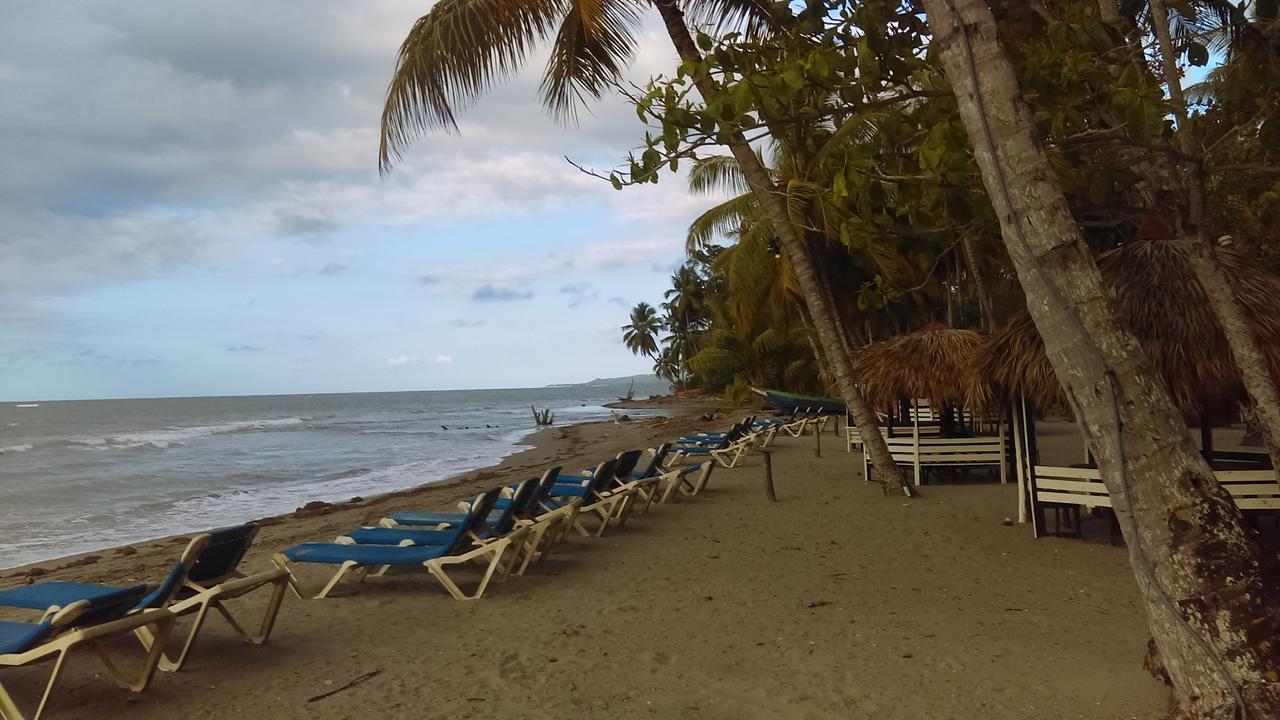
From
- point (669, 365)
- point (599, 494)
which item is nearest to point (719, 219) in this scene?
point (599, 494)

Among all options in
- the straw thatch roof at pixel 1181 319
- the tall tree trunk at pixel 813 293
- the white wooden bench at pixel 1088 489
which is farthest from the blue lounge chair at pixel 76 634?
the tall tree trunk at pixel 813 293

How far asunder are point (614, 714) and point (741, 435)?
12.3 meters

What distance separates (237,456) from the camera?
1144 inches

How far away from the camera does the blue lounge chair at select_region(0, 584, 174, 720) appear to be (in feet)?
11.0

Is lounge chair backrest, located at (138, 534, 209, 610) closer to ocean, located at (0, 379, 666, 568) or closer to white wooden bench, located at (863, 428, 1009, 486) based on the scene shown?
ocean, located at (0, 379, 666, 568)

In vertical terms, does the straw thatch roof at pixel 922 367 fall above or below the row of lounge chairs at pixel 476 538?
above

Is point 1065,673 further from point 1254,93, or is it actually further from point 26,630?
point 26,630

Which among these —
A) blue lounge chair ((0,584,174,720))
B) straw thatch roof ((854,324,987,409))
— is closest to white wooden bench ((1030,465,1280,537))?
straw thatch roof ((854,324,987,409))

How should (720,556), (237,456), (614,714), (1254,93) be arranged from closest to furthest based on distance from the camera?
(614,714), (1254,93), (720,556), (237,456)

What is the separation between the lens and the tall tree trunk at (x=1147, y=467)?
110 inches

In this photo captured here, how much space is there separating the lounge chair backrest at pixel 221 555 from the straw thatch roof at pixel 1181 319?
571cm

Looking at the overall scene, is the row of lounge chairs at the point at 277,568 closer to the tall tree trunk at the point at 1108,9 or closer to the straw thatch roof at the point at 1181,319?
the straw thatch roof at the point at 1181,319

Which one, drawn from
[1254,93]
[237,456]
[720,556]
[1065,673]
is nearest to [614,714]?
[1065,673]

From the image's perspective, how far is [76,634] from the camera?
3.42 metres
